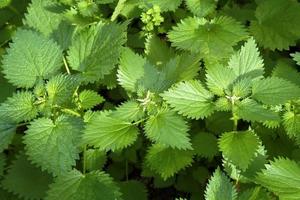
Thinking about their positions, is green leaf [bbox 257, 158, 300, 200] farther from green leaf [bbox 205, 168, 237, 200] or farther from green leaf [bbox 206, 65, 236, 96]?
green leaf [bbox 206, 65, 236, 96]

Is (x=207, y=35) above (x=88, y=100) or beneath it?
above

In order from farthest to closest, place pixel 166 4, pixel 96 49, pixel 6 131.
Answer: pixel 166 4
pixel 96 49
pixel 6 131

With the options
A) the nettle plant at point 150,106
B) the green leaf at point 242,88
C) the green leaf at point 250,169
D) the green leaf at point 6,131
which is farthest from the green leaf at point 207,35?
the green leaf at point 6,131

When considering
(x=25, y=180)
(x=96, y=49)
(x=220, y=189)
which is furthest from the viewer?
(x=25, y=180)

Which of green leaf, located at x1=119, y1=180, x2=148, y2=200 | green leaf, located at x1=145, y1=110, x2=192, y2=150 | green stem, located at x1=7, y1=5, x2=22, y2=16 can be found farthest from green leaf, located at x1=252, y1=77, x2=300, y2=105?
green stem, located at x1=7, y1=5, x2=22, y2=16

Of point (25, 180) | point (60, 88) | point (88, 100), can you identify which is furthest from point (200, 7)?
point (25, 180)

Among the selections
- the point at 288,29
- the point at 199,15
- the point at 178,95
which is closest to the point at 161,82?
the point at 178,95

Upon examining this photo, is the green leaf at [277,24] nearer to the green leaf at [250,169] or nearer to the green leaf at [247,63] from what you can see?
the green leaf at [247,63]

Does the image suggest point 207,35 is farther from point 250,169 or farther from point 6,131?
point 6,131
